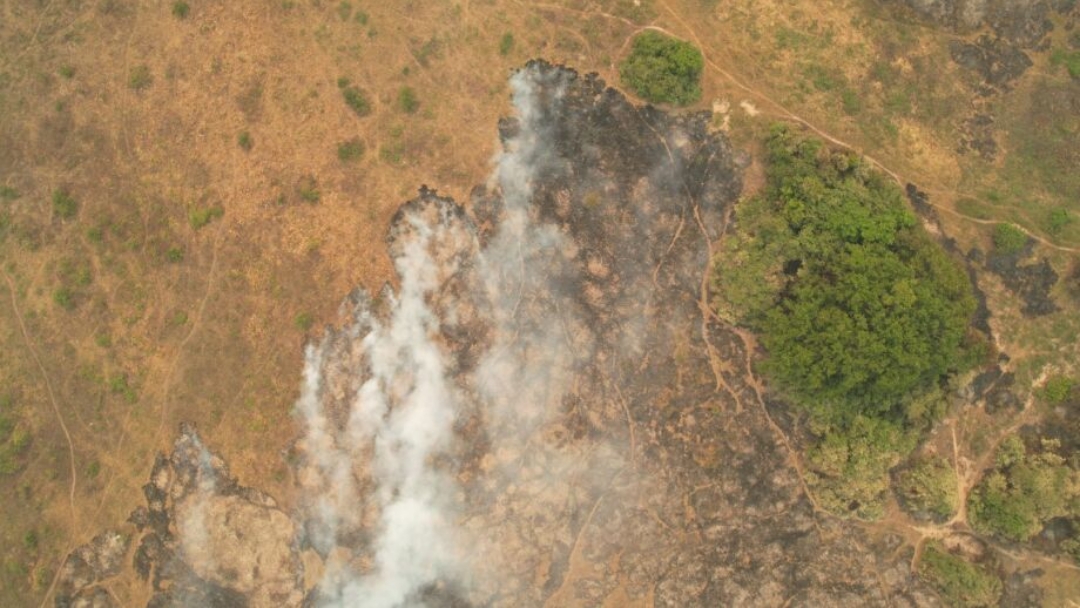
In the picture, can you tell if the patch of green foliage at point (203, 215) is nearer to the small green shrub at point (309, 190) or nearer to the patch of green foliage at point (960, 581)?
the small green shrub at point (309, 190)

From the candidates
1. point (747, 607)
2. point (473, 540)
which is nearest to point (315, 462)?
point (473, 540)

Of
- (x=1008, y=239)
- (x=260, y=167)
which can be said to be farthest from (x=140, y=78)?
(x=1008, y=239)

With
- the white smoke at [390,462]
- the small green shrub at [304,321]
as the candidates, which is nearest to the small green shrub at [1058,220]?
the white smoke at [390,462]

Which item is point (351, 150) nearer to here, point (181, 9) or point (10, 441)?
point (181, 9)

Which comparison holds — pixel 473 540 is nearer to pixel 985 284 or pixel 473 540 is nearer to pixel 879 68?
pixel 985 284

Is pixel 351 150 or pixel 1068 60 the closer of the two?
pixel 351 150
